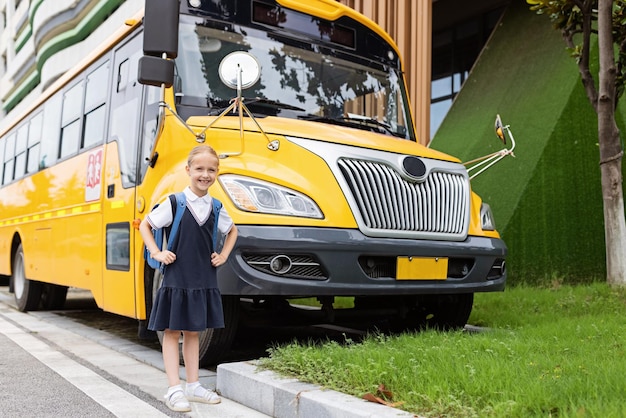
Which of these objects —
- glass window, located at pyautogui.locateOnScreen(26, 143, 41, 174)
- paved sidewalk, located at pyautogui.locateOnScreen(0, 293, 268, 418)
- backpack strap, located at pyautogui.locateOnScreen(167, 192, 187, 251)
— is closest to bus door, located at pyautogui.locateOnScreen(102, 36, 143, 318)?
paved sidewalk, located at pyautogui.locateOnScreen(0, 293, 268, 418)

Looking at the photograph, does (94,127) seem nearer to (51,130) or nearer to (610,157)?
(51,130)

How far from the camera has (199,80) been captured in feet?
16.5

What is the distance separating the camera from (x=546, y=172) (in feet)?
32.0

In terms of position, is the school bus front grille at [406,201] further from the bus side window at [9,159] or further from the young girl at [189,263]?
the bus side window at [9,159]

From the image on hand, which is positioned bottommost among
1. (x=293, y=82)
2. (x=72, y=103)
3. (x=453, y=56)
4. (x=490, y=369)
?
(x=490, y=369)

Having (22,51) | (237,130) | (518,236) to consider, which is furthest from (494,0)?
(22,51)

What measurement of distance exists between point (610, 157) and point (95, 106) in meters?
5.61

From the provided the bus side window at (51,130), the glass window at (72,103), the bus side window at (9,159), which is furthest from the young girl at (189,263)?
the bus side window at (9,159)

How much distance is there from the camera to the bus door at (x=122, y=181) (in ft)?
17.6

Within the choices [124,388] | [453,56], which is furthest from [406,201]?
[453,56]

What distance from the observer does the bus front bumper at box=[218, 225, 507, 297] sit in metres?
4.11

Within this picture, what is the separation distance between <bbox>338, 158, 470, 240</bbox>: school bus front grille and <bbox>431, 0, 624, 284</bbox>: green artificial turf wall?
4.59m

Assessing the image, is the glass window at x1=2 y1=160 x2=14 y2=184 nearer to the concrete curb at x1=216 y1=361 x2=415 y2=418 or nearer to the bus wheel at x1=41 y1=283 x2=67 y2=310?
the bus wheel at x1=41 y1=283 x2=67 y2=310

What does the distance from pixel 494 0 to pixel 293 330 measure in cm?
1047
